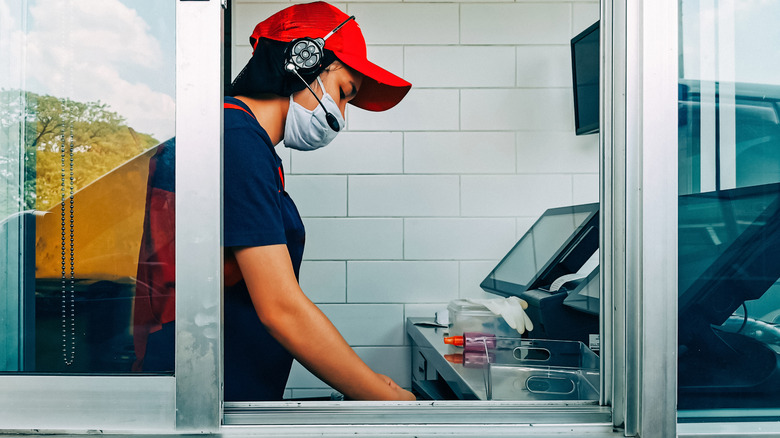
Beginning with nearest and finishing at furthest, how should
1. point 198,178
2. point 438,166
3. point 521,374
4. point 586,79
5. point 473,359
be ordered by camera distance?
point 198,178
point 521,374
point 473,359
point 586,79
point 438,166

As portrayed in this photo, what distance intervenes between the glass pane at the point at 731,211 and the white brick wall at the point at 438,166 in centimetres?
133

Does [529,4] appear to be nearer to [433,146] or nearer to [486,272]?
[433,146]

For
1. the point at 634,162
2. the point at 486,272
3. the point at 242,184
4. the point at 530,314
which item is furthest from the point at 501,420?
the point at 486,272

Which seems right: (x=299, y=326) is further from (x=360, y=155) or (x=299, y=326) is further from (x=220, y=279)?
(x=360, y=155)

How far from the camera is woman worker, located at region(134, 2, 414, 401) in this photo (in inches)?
32.4

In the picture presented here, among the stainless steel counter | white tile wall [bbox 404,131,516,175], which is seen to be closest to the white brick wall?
white tile wall [bbox 404,131,516,175]

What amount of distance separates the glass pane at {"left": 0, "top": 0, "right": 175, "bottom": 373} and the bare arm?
0.19 metres

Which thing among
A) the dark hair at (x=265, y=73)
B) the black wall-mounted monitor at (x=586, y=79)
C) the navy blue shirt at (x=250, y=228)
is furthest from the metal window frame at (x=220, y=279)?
the black wall-mounted monitor at (x=586, y=79)

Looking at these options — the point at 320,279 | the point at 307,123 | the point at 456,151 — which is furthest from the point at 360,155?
the point at 307,123

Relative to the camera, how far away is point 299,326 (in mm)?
1008

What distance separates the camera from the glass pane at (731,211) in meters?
0.84

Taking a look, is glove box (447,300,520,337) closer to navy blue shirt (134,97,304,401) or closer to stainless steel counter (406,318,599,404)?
stainless steel counter (406,318,599,404)

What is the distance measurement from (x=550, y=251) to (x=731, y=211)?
773mm

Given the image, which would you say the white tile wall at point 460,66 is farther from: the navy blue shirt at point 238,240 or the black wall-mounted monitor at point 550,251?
the navy blue shirt at point 238,240
